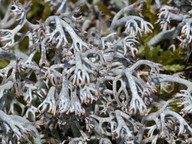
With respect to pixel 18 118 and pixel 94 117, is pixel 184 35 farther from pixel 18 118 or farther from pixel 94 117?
pixel 18 118

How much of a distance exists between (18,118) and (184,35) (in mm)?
1133

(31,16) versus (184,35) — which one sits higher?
(31,16)

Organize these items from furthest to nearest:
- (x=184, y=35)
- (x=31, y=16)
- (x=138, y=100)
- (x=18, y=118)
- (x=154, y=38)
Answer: (x=31, y=16), (x=154, y=38), (x=184, y=35), (x=18, y=118), (x=138, y=100)

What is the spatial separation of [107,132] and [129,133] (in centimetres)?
26

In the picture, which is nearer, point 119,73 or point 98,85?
point 98,85

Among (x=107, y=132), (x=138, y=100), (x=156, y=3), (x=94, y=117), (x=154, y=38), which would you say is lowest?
(x=107, y=132)

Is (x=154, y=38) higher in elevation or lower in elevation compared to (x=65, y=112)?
higher

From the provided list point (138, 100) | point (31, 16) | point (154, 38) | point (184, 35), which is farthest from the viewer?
point (31, 16)

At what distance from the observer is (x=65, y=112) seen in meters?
1.47

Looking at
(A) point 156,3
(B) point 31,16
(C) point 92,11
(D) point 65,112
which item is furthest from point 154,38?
(B) point 31,16

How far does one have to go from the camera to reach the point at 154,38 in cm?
202

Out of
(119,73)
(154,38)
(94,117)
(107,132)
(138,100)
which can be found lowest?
(107,132)

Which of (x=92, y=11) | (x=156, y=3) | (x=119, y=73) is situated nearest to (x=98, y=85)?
(x=119, y=73)

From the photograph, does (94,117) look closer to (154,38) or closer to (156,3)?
(154,38)
